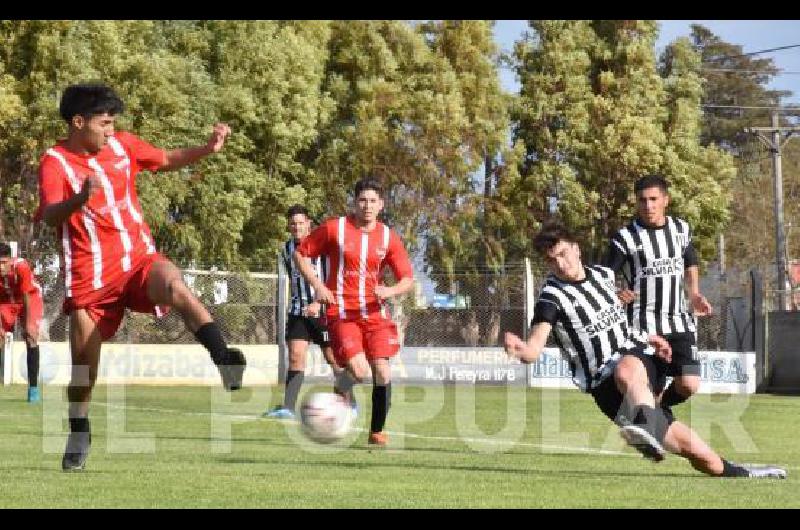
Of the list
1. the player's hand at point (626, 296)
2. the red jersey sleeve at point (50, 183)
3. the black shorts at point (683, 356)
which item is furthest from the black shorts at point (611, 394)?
the red jersey sleeve at point (50, 183)

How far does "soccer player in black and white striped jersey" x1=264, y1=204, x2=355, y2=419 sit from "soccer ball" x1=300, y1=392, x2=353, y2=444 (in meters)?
5.38

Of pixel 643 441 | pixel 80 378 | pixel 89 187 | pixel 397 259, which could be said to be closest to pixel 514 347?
pixel 643 441

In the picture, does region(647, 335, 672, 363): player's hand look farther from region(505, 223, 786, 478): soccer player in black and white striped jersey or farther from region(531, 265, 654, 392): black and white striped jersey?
region(531, 265, 654, 392): black and white striped jersey

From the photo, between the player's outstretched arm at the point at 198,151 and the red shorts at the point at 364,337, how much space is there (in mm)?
3793

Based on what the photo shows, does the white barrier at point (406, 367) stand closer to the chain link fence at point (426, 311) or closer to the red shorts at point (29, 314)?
the chain link fence at point (426, 311)

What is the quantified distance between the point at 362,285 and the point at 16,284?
350 inches

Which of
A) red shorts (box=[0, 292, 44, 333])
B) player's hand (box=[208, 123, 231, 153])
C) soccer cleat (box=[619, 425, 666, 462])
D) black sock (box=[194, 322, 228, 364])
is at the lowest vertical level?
soccer cleat (box=[619, 425, 666, 462])

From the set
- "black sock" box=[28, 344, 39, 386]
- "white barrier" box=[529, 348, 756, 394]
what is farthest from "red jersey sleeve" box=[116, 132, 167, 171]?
"white barrier" box=[529, 348, 756, 394]

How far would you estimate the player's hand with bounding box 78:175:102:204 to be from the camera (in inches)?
358

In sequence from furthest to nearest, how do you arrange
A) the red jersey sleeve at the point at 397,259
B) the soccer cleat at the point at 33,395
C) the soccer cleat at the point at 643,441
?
1. the soccer cleat at the point at 33,395
2. the red jersey sleeve at the point at 397,259
3. the soccer cleat at the point at 643,441

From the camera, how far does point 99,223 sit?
9.95 meters

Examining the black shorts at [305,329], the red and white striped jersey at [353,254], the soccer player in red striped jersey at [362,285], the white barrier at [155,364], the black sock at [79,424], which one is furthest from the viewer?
the white barrier at [155,364]

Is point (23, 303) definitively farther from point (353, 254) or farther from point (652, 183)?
point (652, 183)

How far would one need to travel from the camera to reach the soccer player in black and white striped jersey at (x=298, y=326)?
1734 centimetres
